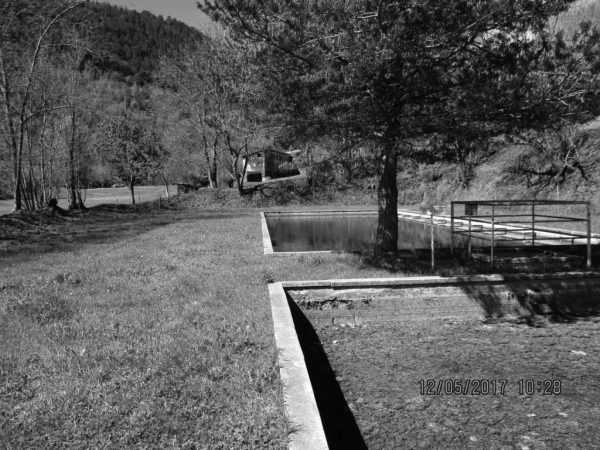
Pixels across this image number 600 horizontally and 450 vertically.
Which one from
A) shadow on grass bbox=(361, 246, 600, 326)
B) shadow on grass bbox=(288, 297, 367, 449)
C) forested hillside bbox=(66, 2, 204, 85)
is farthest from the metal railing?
forested hillside bbox=(66, 2, 204, 85)

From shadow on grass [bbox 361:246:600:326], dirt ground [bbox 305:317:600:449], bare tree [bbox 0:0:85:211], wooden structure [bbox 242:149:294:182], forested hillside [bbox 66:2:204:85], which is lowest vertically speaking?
dirt ground [bbox 305:317:600:449]

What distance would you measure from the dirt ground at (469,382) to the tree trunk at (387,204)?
10.1 ft

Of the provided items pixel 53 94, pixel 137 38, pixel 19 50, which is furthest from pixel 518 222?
pixel 137 38

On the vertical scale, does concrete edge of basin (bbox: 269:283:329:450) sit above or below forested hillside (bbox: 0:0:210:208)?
below

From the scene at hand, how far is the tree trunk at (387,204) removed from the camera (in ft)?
30.8

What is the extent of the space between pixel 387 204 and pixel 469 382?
5.07m

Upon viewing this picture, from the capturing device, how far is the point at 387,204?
31.3 feet

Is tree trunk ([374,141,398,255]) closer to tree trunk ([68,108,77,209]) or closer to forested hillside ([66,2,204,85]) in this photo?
tree trunk ([68,108,77,209])

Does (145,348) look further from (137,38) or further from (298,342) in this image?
(137,38)

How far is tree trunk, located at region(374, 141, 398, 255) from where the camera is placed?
940 cm

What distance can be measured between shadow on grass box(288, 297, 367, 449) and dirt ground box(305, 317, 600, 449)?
0.10 feet

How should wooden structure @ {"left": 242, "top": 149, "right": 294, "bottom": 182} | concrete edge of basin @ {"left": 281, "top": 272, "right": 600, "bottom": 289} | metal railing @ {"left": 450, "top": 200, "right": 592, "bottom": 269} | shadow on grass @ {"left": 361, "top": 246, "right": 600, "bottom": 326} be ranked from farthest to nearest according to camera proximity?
wooden structure @ {"left": 242, "top": 149, "right": 294, "bottom": 182}, metal railing @ {"left": 450, "top": 200, "right": 592, "bottom": 269}, shadow on grass @ {"left": 361, "top": 246, "right": 600, "bottom": 326}, concrete edge of basin @ {"left": 281, "top": 272, "right": 600, "bottom": 289}

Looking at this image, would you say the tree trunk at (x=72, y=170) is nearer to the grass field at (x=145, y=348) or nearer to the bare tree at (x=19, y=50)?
the bare tree at (x=19, y=50)

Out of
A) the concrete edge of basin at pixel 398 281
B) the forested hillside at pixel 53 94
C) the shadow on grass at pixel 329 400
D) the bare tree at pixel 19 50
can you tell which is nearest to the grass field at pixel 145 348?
the shadow on grass at pixel 329 400
